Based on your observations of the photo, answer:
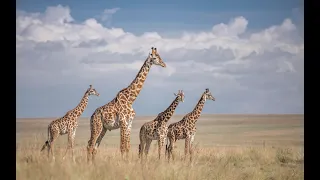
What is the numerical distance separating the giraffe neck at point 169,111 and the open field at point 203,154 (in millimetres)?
150

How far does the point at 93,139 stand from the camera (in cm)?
628

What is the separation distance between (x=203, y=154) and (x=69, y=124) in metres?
1.66

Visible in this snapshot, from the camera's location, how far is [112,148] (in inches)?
248

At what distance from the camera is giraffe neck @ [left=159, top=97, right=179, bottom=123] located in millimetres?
6598

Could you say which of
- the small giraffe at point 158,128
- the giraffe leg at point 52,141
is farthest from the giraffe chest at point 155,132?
the giraffe leg at point 52,141

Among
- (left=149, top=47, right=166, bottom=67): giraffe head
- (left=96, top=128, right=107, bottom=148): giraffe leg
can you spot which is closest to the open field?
(left=96, top=128, right=107, bottom=148): giraffe leg

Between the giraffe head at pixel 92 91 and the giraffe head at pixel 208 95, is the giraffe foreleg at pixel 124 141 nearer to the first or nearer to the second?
the giraffe head at pixel 92 91

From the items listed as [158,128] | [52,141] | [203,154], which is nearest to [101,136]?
[52,141]

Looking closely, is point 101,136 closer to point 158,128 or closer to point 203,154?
point 158,128

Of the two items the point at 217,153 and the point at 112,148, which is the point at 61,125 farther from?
the point at 217,153

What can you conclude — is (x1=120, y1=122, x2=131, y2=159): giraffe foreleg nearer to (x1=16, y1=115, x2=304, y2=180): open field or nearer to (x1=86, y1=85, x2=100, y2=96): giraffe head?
(x1=16, y1=115, x2=304, y2=180): open field

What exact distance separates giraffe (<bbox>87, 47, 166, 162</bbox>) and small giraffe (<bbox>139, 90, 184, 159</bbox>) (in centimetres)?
36
